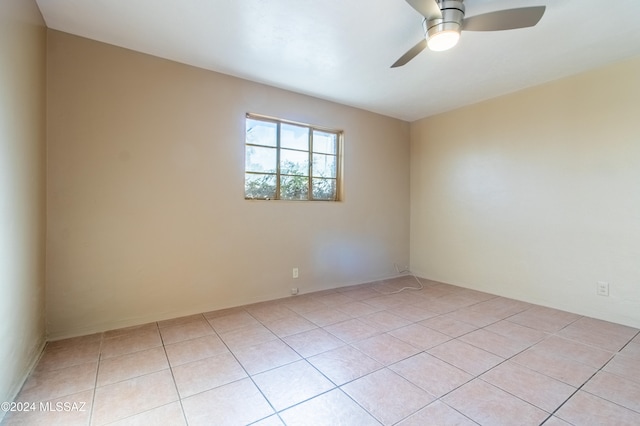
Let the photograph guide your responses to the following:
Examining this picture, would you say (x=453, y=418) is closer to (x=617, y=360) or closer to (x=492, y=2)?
(x=617, y=360)

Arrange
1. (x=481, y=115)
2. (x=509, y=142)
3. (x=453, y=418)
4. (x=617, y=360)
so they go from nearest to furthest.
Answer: (x=453, y=418)
(x=617, y=360)
(x=509, y=142)
(x=481, y=115)

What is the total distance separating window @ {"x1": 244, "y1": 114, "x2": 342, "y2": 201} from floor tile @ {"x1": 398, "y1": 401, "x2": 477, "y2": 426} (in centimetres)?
263

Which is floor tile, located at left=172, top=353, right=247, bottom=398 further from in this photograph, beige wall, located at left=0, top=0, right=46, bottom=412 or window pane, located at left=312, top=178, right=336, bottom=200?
window pane, located at left=312, top=178, right=336, bottom=200

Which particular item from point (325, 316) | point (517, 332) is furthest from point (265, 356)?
point (517, 332)

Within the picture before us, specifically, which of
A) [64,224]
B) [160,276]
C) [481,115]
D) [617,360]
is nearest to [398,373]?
[617,360]

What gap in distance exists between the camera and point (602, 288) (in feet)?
9.73

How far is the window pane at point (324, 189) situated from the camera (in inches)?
156

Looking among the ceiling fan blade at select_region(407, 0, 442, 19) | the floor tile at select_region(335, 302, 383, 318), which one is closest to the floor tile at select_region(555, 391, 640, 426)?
the floor tile at select_region(335, 302, 383, 318)

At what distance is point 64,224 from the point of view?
2.44 meters

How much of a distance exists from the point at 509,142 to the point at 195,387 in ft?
13.9

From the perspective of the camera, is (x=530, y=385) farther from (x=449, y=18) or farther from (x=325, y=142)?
(x=325, y=142)

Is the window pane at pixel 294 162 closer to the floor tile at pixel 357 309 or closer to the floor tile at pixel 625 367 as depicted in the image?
the floor tile at pixel 357 309

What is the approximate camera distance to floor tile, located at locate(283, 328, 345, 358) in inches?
89.7

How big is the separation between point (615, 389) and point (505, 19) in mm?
2447
